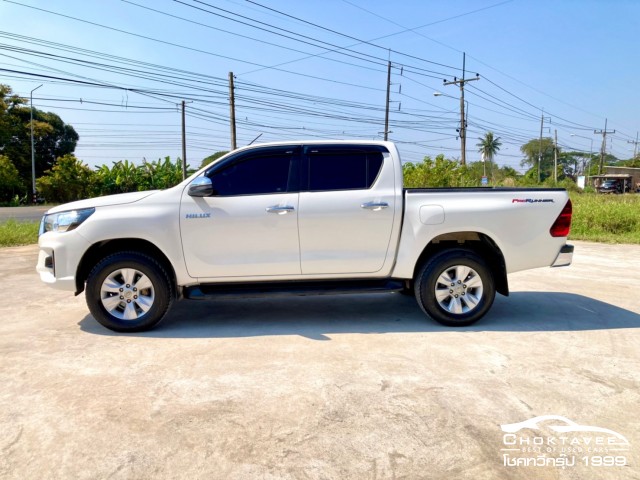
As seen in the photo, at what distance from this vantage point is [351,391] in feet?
11.4

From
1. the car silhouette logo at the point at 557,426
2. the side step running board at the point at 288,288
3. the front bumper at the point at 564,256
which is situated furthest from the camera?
the front bumper at the point at 564,256

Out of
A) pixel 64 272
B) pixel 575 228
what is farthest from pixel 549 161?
pixel 64 272

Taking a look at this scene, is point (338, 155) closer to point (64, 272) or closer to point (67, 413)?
point (64, 272)

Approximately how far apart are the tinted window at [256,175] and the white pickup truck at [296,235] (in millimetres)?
11

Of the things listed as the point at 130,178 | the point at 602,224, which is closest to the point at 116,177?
the point at 130,178

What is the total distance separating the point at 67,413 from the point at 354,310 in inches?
132

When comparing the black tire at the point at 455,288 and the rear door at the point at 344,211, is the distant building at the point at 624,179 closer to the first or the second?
the black tire at the point at 455,288

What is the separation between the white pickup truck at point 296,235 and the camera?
4.80 meters

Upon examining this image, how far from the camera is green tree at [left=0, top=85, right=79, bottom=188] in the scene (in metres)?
44.5

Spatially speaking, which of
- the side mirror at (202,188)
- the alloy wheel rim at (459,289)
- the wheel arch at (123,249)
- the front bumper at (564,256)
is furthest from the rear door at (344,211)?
the front bumper at (564,256)

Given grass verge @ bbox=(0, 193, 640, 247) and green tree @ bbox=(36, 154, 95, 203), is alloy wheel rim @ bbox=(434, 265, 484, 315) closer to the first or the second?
grass verge @ bbox=(0, 193, 640, 247)

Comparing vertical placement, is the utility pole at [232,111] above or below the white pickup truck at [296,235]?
above

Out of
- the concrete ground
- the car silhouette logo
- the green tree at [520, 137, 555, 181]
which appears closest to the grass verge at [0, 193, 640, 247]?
the concrete ground

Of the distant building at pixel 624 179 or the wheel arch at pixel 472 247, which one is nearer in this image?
the wheel arch at pixel 472 247
